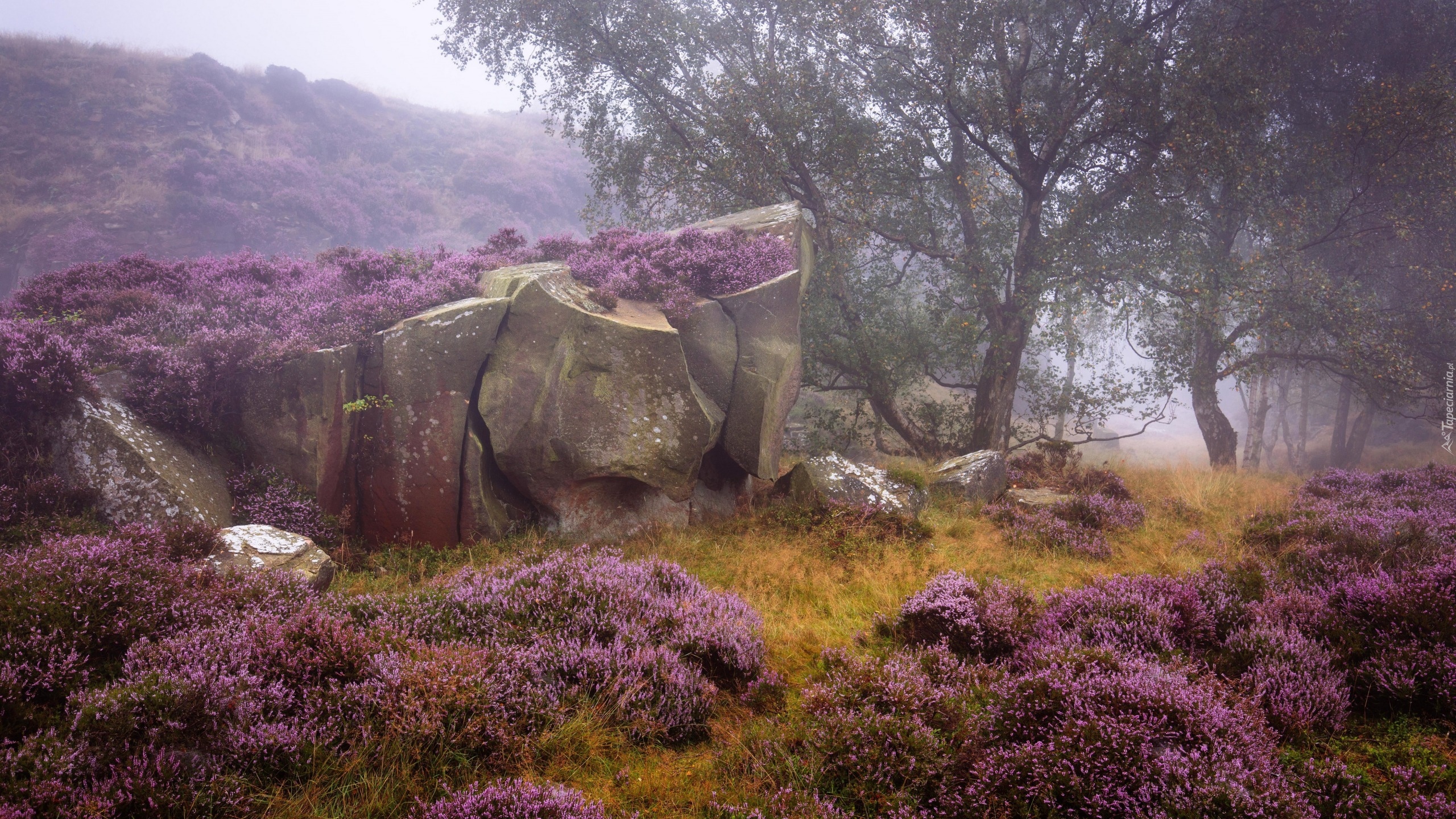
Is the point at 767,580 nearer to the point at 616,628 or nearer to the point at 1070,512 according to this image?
the point at 616,628

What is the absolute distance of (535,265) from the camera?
10.8 metres

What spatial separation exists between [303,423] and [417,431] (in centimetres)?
153

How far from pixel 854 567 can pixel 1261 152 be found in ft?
49.4

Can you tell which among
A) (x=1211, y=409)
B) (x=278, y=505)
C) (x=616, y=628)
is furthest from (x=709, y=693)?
(x=1211, y=409)

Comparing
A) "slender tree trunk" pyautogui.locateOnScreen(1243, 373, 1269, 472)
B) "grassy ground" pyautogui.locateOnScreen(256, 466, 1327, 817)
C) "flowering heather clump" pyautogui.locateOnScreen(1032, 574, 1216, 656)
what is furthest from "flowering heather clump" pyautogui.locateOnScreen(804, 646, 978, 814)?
"slender tree trunk" pyautogui.locateOnScreen(1243, 373, 1269, 472)

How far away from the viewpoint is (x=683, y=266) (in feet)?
36.4

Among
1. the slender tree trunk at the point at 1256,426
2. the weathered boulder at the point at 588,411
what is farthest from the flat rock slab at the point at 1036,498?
→ the slender tree trunk at the point at 1256,426

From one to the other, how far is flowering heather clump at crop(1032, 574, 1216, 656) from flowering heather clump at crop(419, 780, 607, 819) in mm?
3561

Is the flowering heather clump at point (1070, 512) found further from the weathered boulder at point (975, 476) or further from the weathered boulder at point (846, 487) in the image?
the weathered boulder at point (846, 487)

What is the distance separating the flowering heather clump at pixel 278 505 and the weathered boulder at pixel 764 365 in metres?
5.81

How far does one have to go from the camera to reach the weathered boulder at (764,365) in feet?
33.4

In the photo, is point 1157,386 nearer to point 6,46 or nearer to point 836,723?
point 836,723

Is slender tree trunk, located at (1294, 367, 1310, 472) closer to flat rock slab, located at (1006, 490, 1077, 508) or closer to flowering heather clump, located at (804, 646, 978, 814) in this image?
flat rock slab, located at (1006, 490, 1077, 508)

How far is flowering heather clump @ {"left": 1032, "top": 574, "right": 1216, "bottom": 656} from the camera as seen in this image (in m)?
5.13
